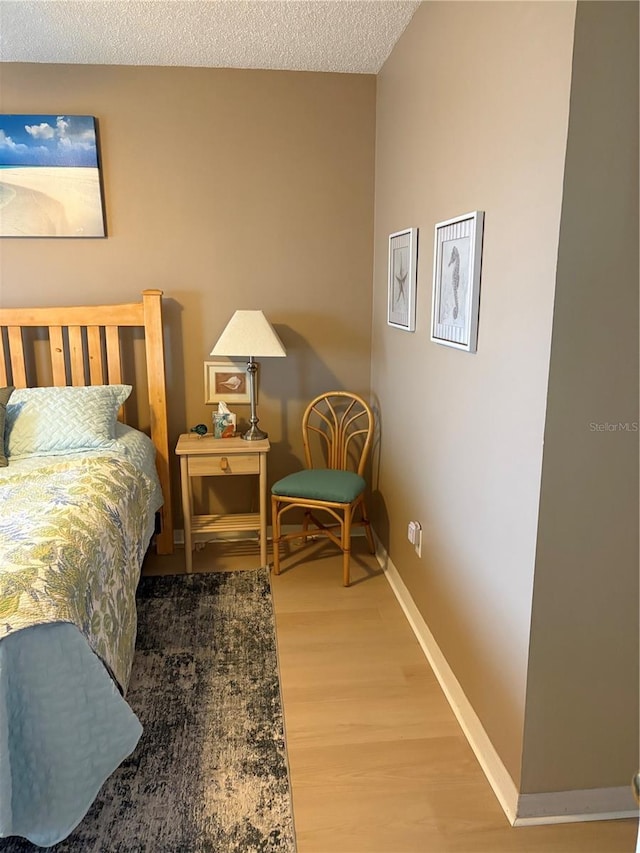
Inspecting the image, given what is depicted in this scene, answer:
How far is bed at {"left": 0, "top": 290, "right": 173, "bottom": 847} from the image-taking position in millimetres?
1413

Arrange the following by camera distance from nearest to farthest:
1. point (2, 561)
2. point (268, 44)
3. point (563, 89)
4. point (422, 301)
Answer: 1. point (563, 89)
2. point (2, 561)
3. point (422, 301)
4. point (268, 44)

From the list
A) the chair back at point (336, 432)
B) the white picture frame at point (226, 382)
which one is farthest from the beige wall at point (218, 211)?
the chair back at point (336, 432)

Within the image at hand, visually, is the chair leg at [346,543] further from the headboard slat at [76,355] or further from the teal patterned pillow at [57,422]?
the headboard slat at [76,355]

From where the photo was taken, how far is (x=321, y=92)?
302cm

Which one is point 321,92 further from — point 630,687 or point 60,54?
point 630,687

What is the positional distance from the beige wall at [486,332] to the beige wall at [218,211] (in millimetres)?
521

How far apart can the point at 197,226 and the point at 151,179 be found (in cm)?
31

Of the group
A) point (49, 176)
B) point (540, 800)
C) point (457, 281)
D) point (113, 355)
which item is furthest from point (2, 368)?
point (540, 800)

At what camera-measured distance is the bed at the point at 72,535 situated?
4.64ft

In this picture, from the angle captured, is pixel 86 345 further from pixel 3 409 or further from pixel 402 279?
pixel 402 279

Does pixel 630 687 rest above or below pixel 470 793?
above

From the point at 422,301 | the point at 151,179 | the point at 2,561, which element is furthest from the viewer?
the point at 151,179

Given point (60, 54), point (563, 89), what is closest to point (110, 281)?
point (60, 54)

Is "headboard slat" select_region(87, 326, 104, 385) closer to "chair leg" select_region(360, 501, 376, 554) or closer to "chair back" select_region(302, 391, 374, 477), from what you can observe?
"chair back" select_region(302, 391, 374, 477)
